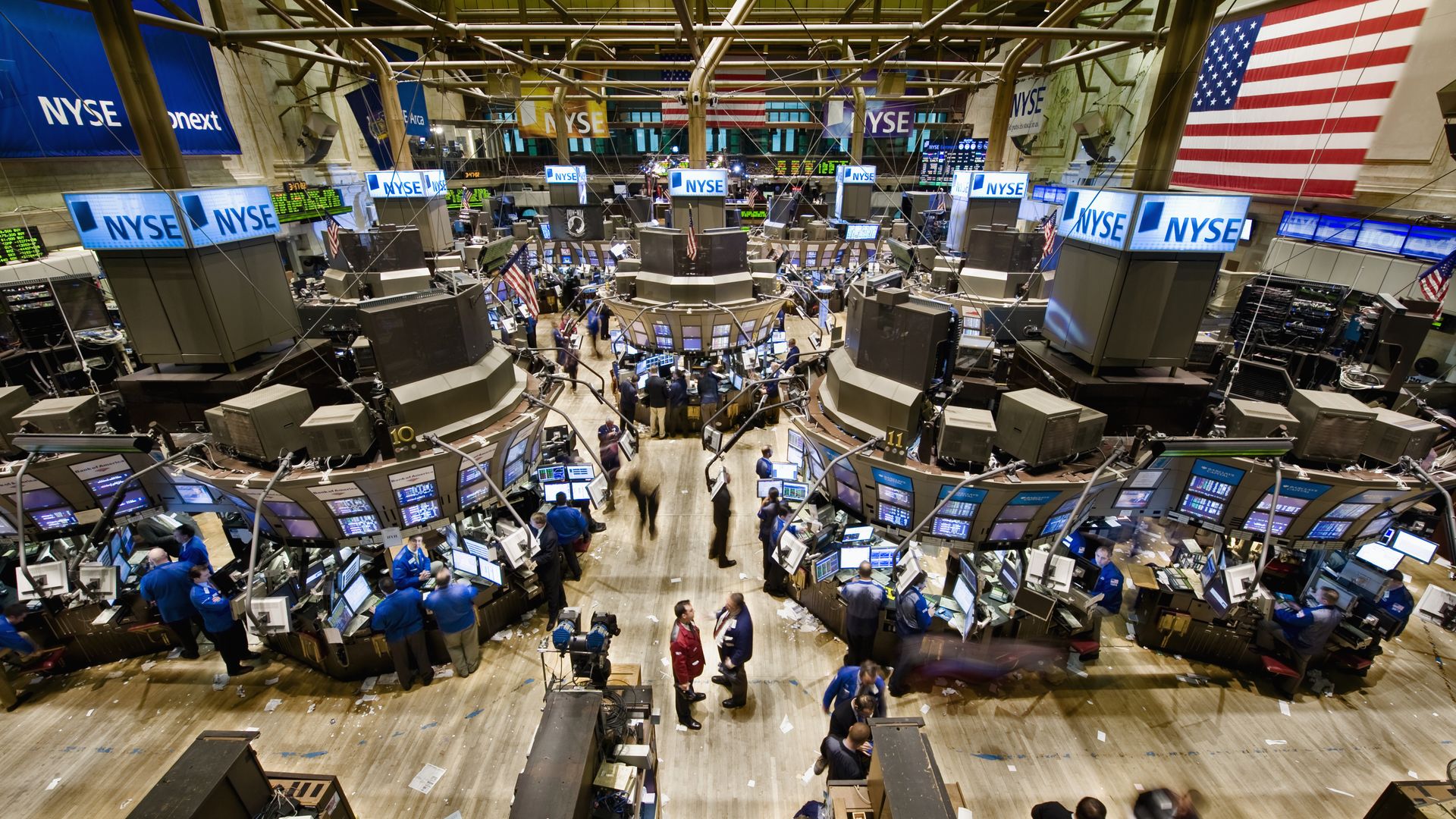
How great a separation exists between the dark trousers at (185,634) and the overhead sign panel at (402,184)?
1317 centimetres

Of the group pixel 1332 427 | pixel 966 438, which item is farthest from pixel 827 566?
pixel 1332 427

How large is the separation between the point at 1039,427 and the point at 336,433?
7904 mm

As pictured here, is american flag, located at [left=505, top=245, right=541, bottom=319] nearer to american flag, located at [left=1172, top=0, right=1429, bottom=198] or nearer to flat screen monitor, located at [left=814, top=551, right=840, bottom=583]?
flat screen monitor, located at [left=814, top=551, right=840, bottom=583]

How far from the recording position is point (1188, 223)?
6.31 meters

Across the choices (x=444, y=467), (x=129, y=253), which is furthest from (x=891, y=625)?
(x=129, y=253)

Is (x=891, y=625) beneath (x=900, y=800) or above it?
beneath

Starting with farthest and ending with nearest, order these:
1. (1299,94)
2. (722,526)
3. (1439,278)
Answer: (1299,94) → (1439,278) → (722,526)

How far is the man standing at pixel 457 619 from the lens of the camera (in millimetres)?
6852

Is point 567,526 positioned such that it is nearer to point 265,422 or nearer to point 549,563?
point 549,563

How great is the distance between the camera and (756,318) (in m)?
16.0

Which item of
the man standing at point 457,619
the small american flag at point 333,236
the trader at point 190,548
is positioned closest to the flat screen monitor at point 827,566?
the man standing at point 457,619

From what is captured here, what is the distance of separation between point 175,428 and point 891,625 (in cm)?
984

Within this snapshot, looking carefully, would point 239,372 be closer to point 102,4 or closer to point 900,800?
point 102,4

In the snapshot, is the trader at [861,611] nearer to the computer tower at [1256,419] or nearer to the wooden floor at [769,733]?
the wooden floor at [769,733]
